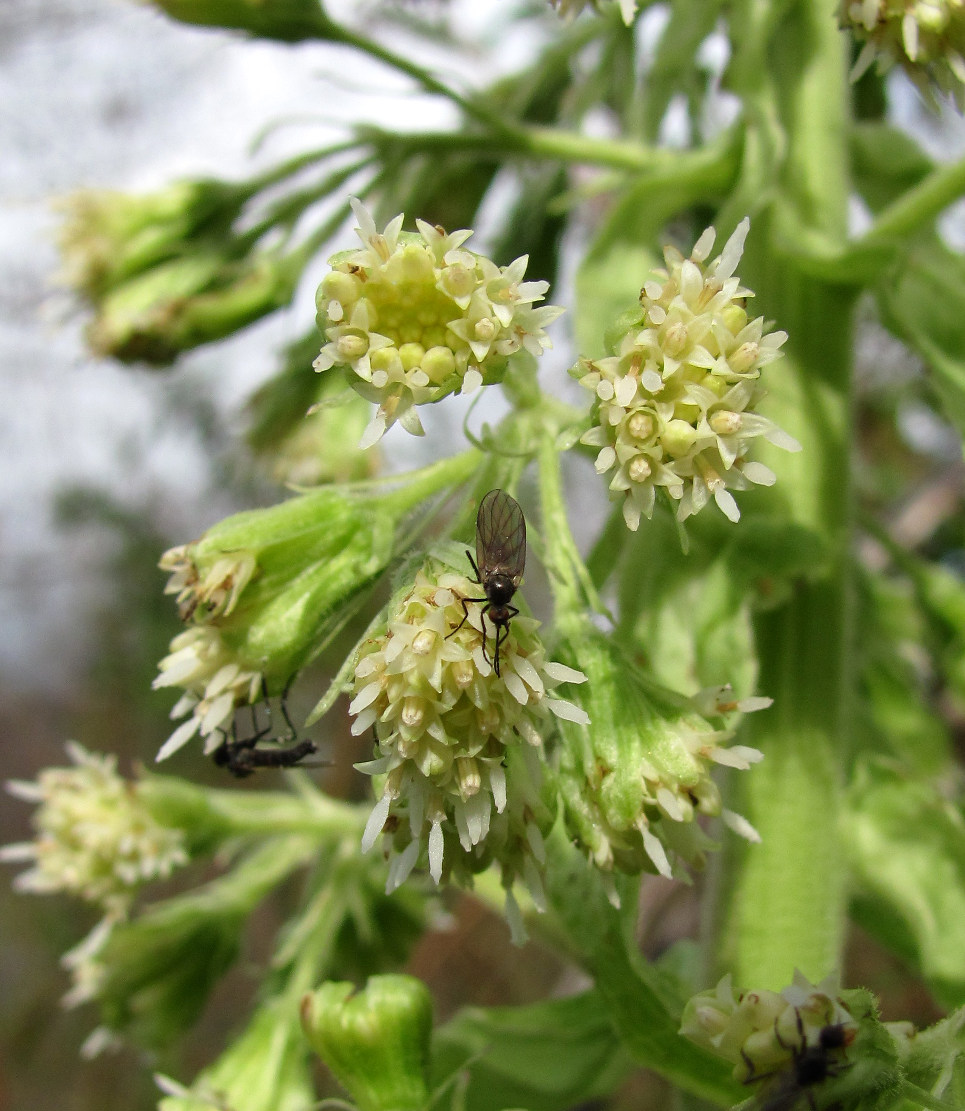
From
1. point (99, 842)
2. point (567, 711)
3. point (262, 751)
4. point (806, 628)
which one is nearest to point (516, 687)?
point (567, 711)

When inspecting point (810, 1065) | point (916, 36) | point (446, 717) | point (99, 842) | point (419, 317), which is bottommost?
A: point (99, 842)

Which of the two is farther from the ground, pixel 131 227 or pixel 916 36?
pixel 916 36

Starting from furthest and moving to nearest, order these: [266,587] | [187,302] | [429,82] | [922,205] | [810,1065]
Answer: [187,302] → [429,82] → [922,205] → [266,587] → [810,1065]

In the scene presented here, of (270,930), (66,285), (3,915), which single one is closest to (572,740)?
(66,285)

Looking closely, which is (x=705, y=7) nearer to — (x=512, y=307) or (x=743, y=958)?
(x=512, y=307)

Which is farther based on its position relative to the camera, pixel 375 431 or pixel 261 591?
pixel 261 591

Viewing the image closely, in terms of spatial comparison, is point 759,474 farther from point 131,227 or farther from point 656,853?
point 131,227
